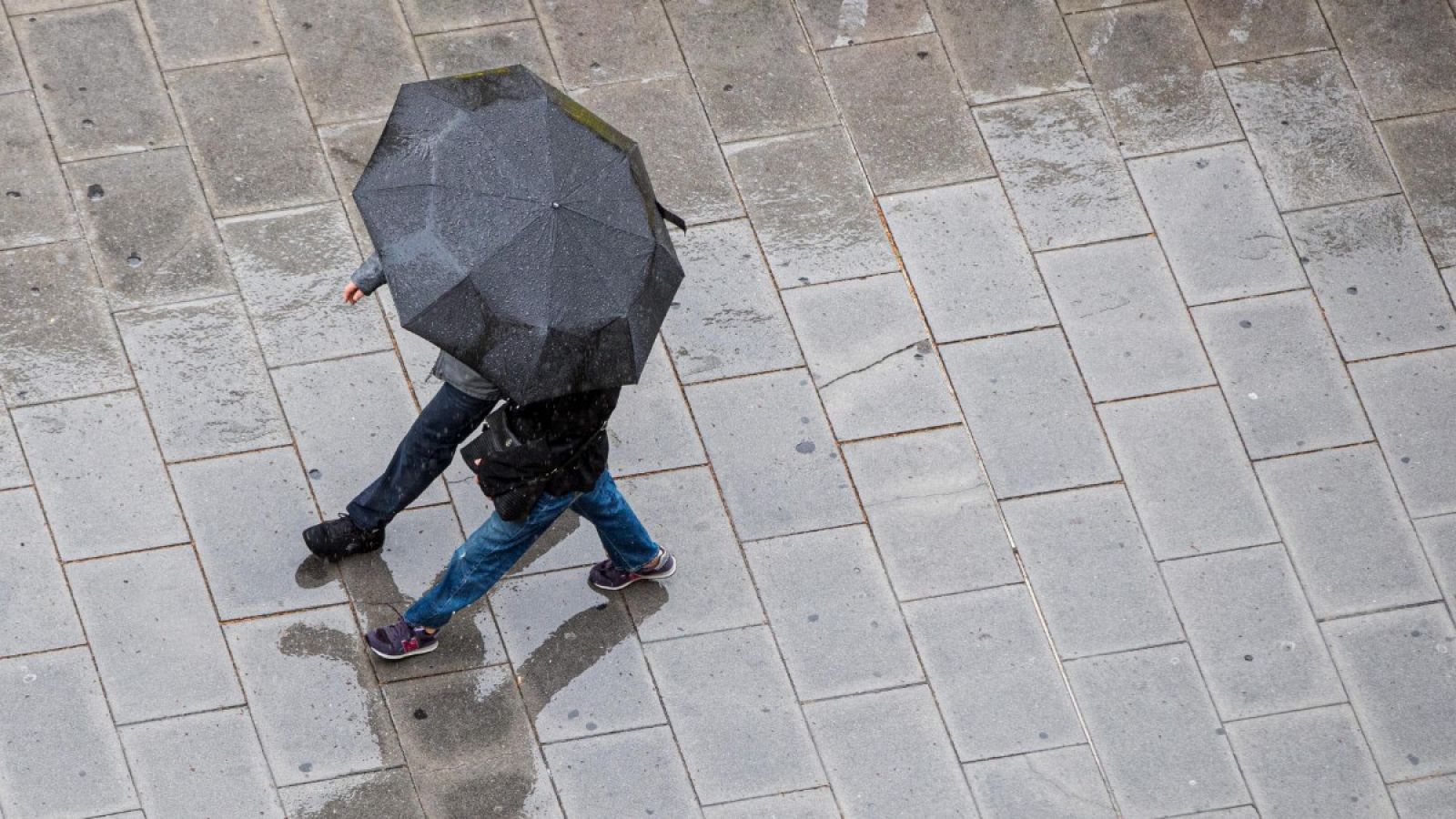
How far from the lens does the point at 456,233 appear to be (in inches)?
211

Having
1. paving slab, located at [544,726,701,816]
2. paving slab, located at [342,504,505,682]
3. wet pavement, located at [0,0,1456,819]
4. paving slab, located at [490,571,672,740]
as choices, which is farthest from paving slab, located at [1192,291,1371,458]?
paving slab, located at [342,504,505,682]

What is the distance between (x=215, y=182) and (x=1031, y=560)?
11.8ft

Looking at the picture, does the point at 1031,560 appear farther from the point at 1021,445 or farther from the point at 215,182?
the point at 215,182

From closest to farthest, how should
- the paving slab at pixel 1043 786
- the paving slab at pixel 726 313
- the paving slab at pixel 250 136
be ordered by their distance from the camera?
1. the paving slab at pixel 1043 786
2. the paving slab at pixel 726 313
3. the paving slab at pixel 250 136

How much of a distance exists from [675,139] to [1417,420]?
327 centimetres

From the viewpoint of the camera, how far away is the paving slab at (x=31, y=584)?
20.8ft

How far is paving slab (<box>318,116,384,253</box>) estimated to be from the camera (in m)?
7.37

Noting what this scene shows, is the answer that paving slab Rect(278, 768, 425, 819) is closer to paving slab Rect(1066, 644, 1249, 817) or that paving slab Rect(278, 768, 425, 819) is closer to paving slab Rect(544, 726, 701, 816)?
paving slab Rect(544, 726, 701, 816)

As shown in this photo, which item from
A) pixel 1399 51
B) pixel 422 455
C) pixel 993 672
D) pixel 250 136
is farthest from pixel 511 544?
pixel 1399 51

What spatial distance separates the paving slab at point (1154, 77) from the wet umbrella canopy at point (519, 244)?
3.19 metres

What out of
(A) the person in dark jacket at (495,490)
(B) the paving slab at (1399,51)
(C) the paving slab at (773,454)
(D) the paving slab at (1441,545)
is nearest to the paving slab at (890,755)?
(C) the paving slab at (773,454)

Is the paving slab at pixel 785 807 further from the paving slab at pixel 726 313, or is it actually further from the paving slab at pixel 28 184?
the paving slab at pixel 28 184

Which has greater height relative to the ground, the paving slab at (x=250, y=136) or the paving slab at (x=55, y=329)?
the paving slab at (x=250, y=136)

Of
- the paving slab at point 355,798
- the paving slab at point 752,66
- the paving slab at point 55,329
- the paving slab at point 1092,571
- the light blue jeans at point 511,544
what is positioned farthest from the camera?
the paving slab at point 752,66
